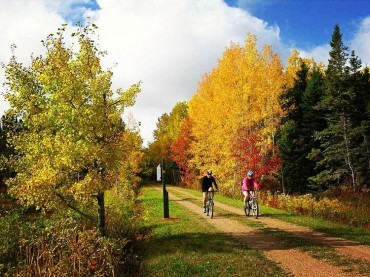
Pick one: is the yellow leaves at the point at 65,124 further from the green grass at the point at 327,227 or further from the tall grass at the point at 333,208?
the tall grass at the point at 333,208

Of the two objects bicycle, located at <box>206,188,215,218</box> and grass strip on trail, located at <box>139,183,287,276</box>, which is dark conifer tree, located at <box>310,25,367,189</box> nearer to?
bicycle, located at <box>206,188,215,218</box>

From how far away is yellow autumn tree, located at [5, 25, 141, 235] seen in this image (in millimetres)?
11023

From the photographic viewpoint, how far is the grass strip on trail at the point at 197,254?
29.8ft

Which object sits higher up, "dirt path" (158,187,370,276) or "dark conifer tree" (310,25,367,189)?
"dark conifer tree" (310,25,367,189)

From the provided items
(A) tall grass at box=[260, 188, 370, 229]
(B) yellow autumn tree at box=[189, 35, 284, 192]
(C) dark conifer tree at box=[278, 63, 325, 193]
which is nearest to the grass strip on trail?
(A) tall grass at box=[260, 188, 370, 229]

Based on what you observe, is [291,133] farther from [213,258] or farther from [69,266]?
[69,266]

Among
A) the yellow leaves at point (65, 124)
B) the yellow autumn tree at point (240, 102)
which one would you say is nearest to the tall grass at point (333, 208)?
the yellow autumn tree at point (240, 102)

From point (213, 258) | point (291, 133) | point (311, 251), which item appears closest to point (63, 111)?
point (213, 258)

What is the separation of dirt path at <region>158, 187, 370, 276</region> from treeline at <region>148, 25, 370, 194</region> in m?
11.1

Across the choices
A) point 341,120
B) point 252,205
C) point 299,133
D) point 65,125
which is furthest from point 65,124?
point 299,133

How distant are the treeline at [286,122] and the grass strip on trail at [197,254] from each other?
12.8 m

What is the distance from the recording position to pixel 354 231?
42.4 feet

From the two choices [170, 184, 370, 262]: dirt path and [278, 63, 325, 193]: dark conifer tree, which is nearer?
[170, 184, 370, 262]: dirt path

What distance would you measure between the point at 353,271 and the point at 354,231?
5010 mm
